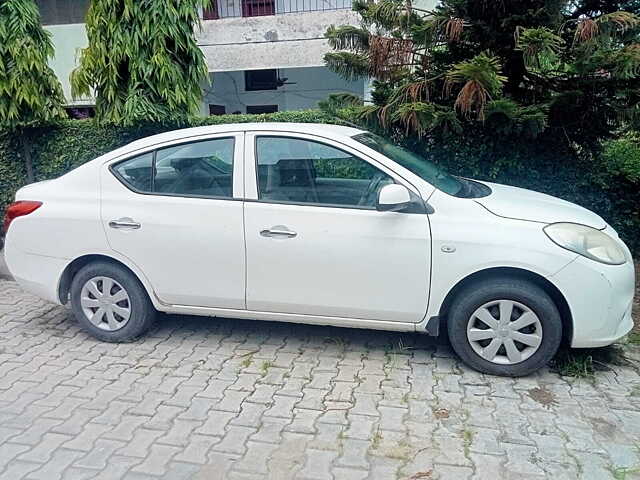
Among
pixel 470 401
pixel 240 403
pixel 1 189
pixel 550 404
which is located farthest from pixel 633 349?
pixel 1 189

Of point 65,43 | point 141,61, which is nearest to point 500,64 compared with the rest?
point 141,61

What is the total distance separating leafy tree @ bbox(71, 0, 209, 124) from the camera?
226 inches

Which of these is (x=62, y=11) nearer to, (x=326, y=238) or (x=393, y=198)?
(x=326, y=238)

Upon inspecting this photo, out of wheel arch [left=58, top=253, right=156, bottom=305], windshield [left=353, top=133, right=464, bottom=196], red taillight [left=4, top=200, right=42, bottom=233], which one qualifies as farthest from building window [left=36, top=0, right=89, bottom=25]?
windshield [left=353, top=133, right=464, bottom=196]

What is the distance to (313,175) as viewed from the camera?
368 cm

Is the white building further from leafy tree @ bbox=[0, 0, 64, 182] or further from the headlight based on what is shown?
the headlight

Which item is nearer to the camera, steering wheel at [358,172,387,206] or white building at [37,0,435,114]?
steering wheel at [358,172,387,206]

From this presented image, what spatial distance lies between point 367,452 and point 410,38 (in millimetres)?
3989

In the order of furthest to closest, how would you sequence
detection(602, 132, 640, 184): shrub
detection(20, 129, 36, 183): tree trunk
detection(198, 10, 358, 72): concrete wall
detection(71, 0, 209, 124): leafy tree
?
detection(198, 10, 358, 72): concrete wall, detection(20, 129, 36, 183): tree trunk, detection(71, 0, 209, 124): leafy tree, detection(602, 132, 640, 184): shrub

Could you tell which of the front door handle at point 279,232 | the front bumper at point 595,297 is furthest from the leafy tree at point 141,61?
the front bumper at point 595,297

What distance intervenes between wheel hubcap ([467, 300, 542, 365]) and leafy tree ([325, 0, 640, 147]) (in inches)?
73.2

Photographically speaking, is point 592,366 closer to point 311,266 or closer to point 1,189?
point 311,266

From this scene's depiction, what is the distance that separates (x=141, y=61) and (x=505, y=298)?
486cm

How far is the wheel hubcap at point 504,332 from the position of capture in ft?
10.8
